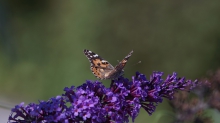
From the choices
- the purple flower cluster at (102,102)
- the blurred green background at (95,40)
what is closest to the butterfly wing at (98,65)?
the purple flower cluster at (102,102)

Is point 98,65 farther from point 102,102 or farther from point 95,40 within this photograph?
point 95,40

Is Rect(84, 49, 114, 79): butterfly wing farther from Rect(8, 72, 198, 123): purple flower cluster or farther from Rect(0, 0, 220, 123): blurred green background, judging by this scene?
Rect(0, 0, 220, 123): blurred green background

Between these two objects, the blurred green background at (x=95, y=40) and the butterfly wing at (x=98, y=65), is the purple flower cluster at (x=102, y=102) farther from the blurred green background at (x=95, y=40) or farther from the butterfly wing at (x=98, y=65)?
the blurred green background at (x=95, y=40)

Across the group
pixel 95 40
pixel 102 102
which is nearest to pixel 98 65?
pixel 102 102

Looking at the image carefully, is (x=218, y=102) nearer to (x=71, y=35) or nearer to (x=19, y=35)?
(x=71, y=35)

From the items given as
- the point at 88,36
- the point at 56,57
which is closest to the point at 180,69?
the point at 88,36

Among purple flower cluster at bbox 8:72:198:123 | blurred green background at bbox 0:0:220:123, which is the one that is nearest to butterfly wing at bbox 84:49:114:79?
purple flower cluster at bbox 8:72:198:123
